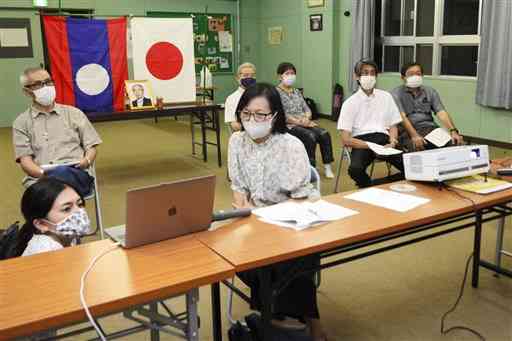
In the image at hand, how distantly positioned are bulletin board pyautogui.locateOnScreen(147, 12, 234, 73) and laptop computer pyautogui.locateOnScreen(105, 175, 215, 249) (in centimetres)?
789

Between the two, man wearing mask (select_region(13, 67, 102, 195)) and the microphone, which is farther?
man wearing mask (select_region(13, 67, 102, 195))

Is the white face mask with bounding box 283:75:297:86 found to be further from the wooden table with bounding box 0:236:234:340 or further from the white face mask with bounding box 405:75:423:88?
the wooden table with bounding box 0:236:234:340

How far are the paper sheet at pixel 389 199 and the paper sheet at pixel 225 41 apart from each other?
8031mm

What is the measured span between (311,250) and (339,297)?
103 centimetres

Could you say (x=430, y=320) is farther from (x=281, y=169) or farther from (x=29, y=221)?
(x=29, y=221)

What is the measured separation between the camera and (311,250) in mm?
1606

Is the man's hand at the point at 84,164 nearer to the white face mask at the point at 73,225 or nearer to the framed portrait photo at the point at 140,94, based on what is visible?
the white face mask at the point at 73,225

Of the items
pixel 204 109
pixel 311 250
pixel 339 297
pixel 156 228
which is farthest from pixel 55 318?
pixel 204 109

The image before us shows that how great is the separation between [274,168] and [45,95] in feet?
5.65

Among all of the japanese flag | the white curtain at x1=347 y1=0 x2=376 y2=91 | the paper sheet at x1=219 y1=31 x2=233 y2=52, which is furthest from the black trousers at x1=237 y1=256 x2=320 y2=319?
the paper sheet at x1=219 y1=31 x2=233 y2=52

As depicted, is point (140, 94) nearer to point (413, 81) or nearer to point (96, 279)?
point (413, 81)

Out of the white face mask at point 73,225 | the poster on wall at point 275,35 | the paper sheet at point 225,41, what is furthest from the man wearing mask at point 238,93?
the paper sheet at point 225,41

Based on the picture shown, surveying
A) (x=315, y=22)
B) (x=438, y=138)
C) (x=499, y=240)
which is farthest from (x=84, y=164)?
(x=315, y=22)

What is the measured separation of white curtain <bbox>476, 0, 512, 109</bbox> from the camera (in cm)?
546
